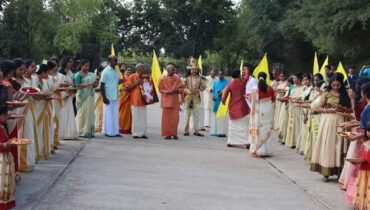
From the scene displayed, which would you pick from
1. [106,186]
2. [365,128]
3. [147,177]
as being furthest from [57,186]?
[365,128]

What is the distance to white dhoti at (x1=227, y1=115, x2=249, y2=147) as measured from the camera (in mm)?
15438

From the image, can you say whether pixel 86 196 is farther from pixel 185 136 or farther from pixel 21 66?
pixel 185 136

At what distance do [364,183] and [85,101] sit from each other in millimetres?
9015

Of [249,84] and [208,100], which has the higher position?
[249,84]

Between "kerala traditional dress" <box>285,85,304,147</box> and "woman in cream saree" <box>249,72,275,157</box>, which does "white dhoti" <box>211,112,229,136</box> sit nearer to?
"kerala traditional dress" <box>285,85,304,147</box>

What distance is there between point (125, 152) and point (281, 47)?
41126 millimetres

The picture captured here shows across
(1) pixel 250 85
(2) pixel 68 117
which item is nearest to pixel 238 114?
(1) pixel 250 85

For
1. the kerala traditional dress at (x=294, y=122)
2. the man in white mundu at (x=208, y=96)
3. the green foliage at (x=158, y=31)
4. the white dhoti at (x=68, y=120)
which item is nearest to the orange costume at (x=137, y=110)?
the white dhoti at (x=68, y=120)

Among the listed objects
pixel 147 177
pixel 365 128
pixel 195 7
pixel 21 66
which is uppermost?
pixel 195 7

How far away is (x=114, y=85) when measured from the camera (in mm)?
16047

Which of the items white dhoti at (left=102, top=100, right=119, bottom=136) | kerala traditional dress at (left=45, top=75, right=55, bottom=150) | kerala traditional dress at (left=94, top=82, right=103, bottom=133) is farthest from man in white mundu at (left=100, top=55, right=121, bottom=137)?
kerala traditional dress at (left=45, top=75, right=55, bottom=150)

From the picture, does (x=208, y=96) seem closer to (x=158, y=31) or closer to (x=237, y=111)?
(x=237, y=111)

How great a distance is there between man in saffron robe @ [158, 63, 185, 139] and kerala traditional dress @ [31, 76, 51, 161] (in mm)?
5097

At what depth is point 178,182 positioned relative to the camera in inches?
392
